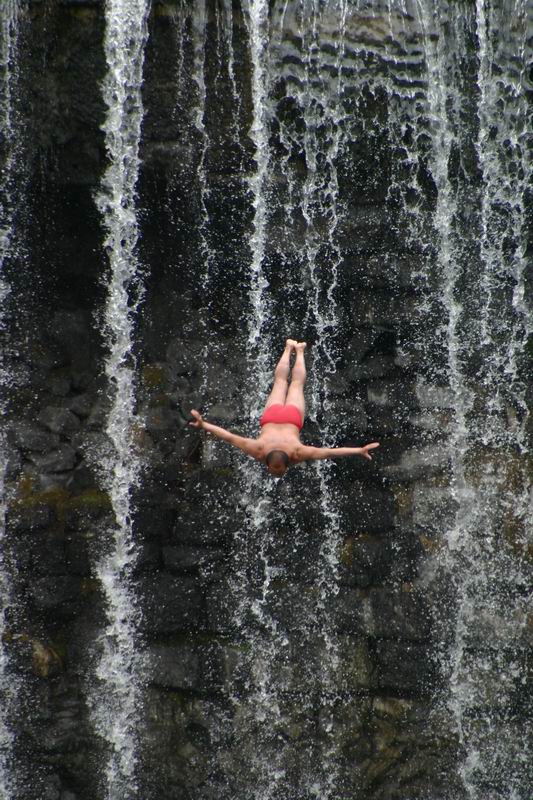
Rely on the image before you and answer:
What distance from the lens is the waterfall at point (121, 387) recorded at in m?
6.12

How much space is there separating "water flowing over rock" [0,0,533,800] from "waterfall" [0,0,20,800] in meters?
0.02

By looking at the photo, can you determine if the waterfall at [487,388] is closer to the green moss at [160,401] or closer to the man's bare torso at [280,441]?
the man's bare torso at [280,441]

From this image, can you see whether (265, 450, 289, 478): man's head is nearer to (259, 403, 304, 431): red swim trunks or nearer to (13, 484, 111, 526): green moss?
(259, 403, 304, 431): red swim trunks

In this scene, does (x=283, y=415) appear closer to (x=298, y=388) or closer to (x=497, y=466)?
(x=298, y=388)

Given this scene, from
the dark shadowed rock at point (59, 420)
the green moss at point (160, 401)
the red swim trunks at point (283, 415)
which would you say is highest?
the red swim trunks at point (283, 415)

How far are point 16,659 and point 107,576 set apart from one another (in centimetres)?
94

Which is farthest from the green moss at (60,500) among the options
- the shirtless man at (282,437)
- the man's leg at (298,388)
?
the man's leg at (298,388)

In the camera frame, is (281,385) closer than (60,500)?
Yes

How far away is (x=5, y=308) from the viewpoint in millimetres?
6848

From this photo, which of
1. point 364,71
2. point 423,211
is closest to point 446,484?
point 423,211

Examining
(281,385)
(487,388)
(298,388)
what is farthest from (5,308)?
(487,388)

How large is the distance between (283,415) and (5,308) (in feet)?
9.72

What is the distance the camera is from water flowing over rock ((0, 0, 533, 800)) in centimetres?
619

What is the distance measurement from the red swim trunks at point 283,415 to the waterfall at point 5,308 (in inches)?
103
